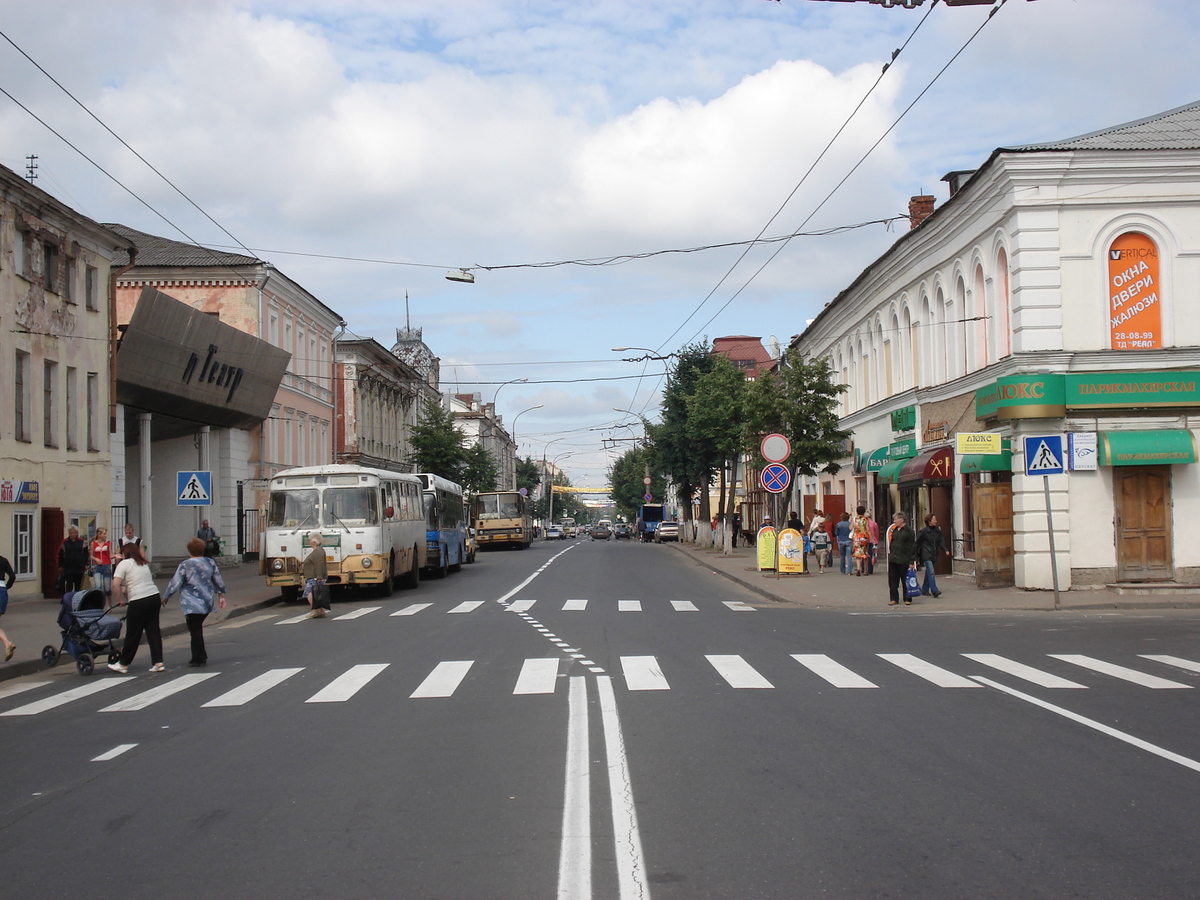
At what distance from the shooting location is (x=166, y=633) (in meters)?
18.4

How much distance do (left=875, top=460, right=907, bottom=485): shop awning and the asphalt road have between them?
52.8ft

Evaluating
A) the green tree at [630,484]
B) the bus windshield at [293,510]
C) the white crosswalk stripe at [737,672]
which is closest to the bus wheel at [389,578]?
the bus windshield at [293,510]

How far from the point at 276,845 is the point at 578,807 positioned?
66.4 inches

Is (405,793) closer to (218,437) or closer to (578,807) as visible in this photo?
(578,807)

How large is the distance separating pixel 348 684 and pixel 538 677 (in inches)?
77.6

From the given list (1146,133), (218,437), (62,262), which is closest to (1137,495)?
(1146,133)

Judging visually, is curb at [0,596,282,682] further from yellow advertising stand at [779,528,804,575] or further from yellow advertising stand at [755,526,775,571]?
yellow advertising stand at [779,528,804,575]

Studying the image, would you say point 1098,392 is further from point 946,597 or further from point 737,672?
point 737,672

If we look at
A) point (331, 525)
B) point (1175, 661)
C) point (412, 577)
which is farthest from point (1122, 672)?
point (412, 577)

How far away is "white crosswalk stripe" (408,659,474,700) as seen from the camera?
11055mm

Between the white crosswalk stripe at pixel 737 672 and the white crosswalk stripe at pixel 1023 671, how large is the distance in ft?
8.70

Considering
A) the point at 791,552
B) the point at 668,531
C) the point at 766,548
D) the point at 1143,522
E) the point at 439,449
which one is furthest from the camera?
the point at 668,531

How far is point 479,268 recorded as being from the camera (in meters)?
28.4

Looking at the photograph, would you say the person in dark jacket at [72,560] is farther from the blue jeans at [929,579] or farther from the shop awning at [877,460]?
the shop awning at [877,460]
